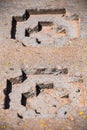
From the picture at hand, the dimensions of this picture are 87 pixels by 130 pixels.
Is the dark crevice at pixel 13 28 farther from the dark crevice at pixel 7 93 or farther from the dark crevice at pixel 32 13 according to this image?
the dark crevice at pixel 7 93

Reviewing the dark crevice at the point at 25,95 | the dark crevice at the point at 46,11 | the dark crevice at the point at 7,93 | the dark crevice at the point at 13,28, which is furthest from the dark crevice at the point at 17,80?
the dark crevice at the point at 46,11

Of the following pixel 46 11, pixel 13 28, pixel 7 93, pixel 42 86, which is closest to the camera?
pixel 7 93

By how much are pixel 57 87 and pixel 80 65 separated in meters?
0.29

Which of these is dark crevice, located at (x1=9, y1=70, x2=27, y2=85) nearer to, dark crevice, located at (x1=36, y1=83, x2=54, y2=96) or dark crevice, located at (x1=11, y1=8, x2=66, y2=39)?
dark crevice, located at (x1=36, y1=83, x2=54, y2=96)

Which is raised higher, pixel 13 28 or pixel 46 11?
pixel 46 11

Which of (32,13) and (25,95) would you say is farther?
(32,13)

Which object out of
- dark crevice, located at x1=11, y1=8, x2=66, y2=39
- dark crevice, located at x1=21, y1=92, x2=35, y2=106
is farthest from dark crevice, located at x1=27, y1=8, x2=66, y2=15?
dark crevice, located at x1=21, y1=92, x2=35, y2=106

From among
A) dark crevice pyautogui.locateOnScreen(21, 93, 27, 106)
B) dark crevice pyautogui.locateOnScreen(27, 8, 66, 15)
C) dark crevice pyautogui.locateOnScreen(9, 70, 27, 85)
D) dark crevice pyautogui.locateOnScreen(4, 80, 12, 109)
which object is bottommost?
dark crevice pyautogui.locateOnScreen(21, 93, 27, 106)

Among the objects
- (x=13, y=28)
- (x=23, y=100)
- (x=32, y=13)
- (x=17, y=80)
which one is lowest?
(x=23, y=100)

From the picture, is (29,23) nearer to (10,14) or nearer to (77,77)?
(10,14)

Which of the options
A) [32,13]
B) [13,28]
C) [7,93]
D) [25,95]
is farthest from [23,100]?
[32,13]

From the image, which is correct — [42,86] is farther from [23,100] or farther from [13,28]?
[13,28]

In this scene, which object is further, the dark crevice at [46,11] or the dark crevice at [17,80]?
the dark crevice at [46,11]

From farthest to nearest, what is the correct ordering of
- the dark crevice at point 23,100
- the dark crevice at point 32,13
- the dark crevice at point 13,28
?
1. the dark crevice at point 32,13
2. the dark crevice at point 13,28
3. the dark crevice at point 23,100
